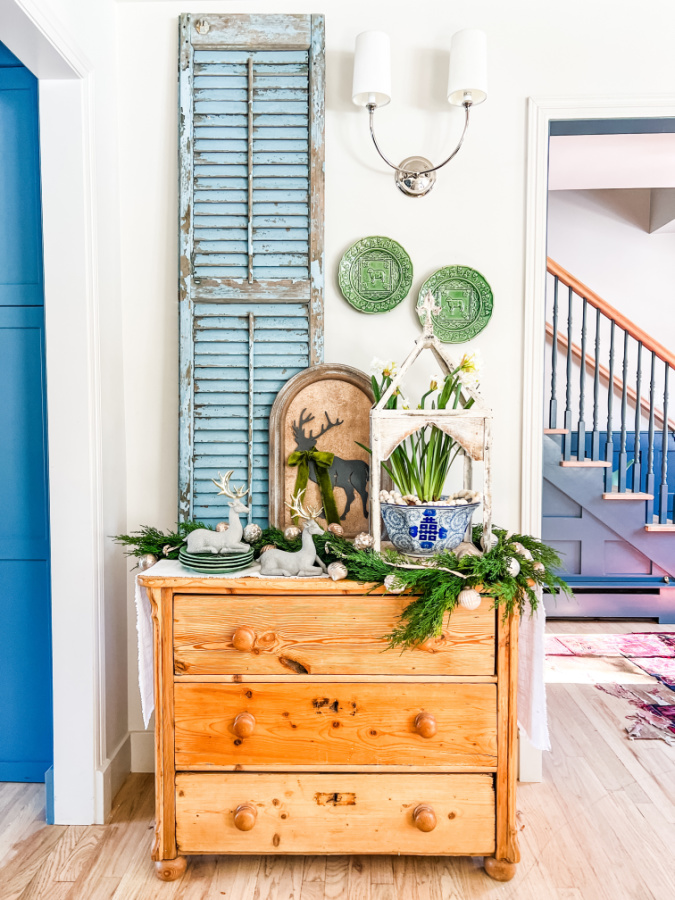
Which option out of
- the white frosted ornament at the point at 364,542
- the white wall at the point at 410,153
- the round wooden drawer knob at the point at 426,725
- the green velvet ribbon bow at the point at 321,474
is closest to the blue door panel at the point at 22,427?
the white wall at the point at 410,153

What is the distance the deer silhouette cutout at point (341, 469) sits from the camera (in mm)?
1987

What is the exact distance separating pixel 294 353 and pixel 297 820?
132cm

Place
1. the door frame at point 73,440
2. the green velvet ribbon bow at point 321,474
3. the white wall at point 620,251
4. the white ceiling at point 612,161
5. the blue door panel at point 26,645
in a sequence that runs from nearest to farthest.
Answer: the door frame at point 73,440 → the green velvet ribbon bow at point 321,474 → the blue door panel at point 26,645 → the white ceiling at point 612,161 → the white wall at point 620,251

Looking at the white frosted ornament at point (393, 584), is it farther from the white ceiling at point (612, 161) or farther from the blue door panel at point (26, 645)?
the white ceiling at point (612, 161)

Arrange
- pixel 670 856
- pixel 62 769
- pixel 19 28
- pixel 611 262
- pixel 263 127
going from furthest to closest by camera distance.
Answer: pixel 611 262 → pixel 263 127 → pixel 62 769 → pixel 670 856 → pixel 19 28

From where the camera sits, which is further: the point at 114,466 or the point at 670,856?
the point at 114,466

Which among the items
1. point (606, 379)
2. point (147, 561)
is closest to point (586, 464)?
point (606, 379)

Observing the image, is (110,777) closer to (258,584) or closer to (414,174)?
(258,584)

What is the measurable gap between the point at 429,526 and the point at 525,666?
1.64 feet

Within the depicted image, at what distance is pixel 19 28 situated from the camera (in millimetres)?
1537

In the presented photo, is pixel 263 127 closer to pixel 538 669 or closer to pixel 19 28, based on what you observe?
pixel 19 28

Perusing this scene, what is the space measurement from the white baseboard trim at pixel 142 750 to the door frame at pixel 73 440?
8.9 inches

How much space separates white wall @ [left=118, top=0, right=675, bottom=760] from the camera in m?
1.97

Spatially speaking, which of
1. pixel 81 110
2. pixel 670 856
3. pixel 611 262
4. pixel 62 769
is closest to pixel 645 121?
pixel 81 110
